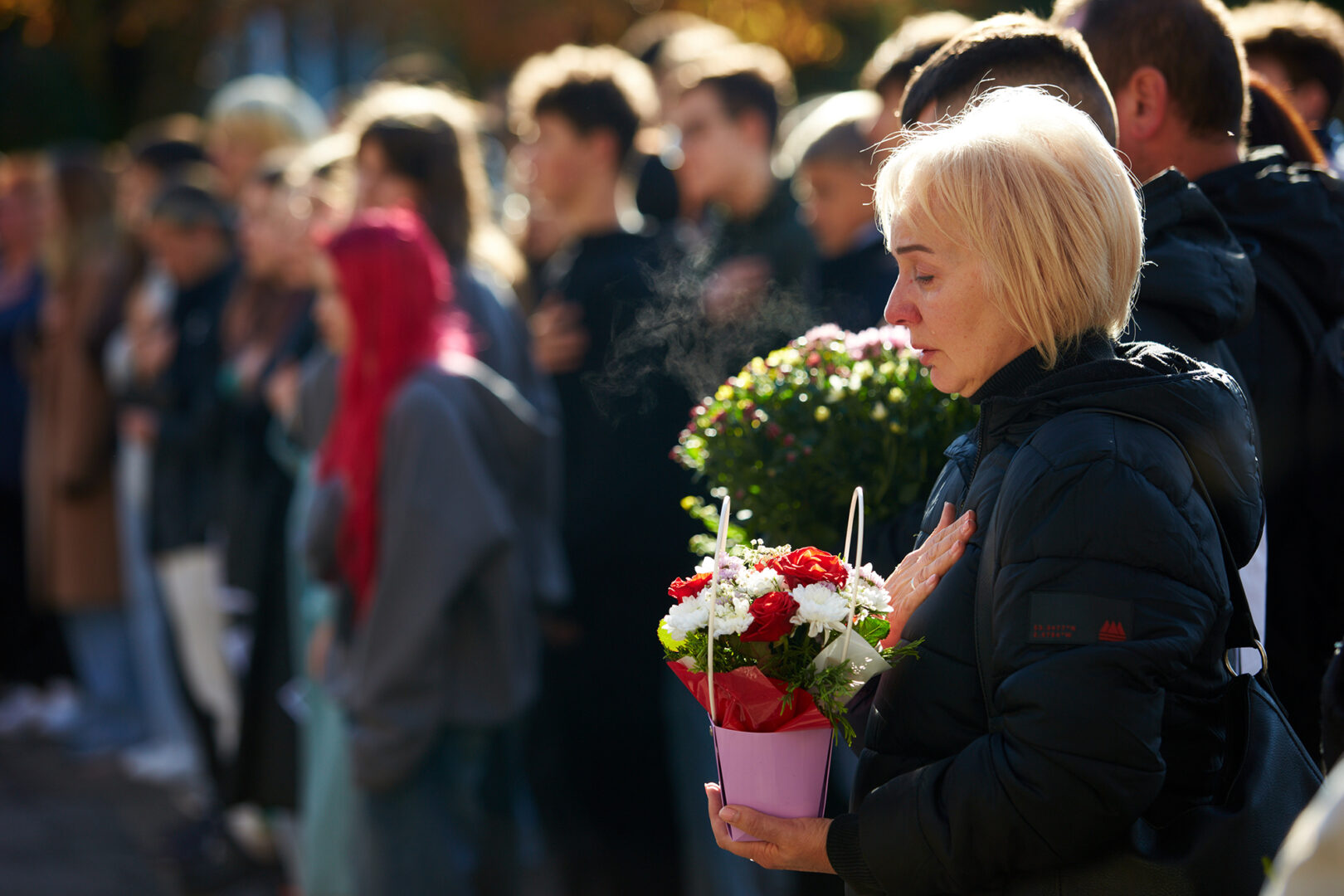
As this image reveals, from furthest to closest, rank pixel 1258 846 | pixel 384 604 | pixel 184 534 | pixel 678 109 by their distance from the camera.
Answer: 1. pixel 184 534
2. pixel 678 109
3. pixel 384 604
4. pixel 1258 846

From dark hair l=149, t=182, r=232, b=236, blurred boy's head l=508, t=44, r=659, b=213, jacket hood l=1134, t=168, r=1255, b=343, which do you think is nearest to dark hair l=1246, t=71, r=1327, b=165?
jacket hood l=1134, t=168, r=1255, b=343

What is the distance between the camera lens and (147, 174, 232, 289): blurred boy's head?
670 cm

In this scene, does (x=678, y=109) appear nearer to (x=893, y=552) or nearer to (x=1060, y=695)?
(x=893, y=552)

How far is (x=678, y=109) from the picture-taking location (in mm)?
5316

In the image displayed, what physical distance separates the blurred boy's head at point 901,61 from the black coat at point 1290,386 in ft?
3.39

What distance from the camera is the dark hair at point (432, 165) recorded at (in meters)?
4.85

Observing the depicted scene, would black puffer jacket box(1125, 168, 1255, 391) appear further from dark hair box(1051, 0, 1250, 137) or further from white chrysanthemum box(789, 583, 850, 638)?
white chrysanthemum box(789, 583, 850, 638)

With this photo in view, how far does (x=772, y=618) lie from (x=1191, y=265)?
0.97 metres

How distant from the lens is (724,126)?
516 centimetres

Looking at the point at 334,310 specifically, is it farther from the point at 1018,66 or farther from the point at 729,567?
the point at 729,567

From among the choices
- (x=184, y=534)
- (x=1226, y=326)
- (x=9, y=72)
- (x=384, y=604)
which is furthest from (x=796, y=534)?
(x=9, y=72)

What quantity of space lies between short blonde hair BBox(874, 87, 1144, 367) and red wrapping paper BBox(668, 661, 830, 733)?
61 cm

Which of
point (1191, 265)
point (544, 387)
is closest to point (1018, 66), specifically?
point (1191, 265)

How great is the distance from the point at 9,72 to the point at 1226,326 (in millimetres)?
18376
